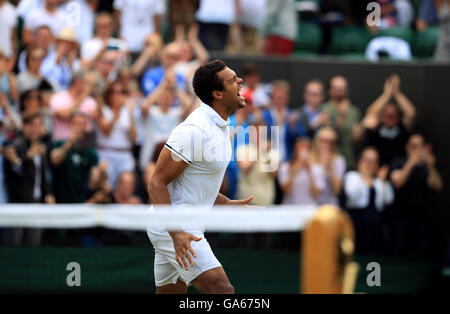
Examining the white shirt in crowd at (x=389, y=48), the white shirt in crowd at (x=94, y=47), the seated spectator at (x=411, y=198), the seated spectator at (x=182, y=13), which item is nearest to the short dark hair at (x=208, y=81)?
the white shirt in crowd at (x=94, y=47)

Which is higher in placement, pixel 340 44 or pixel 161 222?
pixel 340 44

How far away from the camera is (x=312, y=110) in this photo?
995cm

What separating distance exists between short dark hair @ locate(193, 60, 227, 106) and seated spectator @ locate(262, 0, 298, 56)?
5.72 meters

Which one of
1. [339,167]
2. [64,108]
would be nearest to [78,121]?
[64,108]

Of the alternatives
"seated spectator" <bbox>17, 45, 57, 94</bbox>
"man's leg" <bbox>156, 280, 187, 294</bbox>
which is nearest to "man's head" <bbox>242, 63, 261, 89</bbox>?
"seated spectator" <bbox>17, 45, 57, 94</bbox>

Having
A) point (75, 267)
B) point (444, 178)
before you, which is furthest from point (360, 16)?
point (75, 267)

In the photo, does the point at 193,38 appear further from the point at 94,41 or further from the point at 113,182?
the point at 113,182

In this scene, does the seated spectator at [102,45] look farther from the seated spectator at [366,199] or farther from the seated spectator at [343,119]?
the seated spectator at [366,199]

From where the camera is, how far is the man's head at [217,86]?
17.4ft

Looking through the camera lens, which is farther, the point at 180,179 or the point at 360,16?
the point at 360,16

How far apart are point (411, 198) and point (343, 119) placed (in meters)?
1.30

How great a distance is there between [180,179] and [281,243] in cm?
336

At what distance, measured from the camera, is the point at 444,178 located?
10.6m

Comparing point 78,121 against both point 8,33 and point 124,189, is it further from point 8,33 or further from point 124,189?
point 8,33
